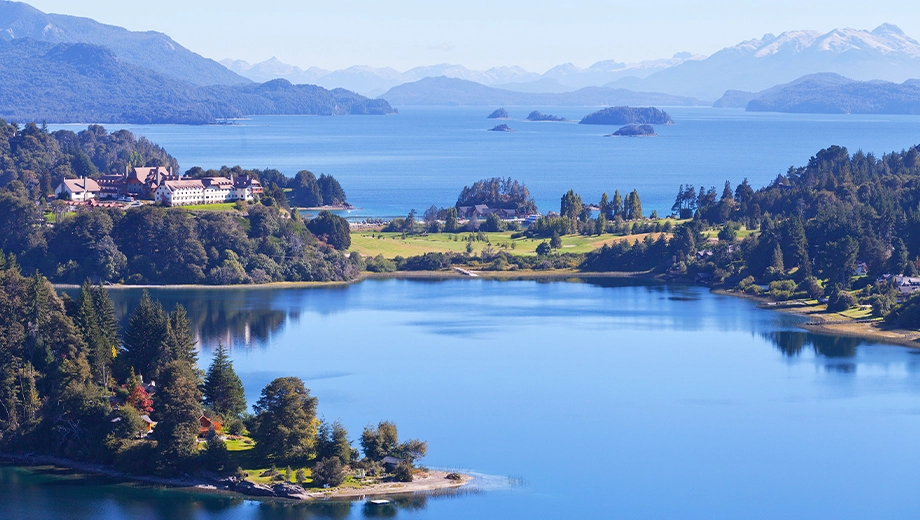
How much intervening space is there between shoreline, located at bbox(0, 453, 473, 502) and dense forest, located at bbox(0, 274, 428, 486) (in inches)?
10.6

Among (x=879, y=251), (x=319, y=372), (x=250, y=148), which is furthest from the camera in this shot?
(x=250, y=148)

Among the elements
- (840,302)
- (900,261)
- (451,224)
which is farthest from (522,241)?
(840,302)

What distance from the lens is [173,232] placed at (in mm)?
72312

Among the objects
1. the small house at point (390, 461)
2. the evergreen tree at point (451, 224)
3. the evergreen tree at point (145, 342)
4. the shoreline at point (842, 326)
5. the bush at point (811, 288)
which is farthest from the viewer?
the evergreen tree at point (451, 224)

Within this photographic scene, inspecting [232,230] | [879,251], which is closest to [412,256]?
[232,230]

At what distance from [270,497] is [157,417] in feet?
15.5

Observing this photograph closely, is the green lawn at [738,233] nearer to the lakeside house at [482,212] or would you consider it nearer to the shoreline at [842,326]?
the shoreline at [842,326]

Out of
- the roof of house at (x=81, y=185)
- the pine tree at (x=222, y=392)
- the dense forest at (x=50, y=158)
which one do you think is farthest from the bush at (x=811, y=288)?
the dense forest at (x=50, y=158)

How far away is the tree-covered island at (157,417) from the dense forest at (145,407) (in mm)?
38

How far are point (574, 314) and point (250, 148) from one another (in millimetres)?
120679

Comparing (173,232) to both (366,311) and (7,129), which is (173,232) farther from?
(7,129)

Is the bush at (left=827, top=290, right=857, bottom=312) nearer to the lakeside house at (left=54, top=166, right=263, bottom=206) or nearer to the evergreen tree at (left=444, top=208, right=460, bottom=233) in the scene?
the evergreen tree at (left=444, top=208, right=460, bottom=233)

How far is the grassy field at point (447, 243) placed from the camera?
266 feet

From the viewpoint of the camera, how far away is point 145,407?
3922 centimetres
